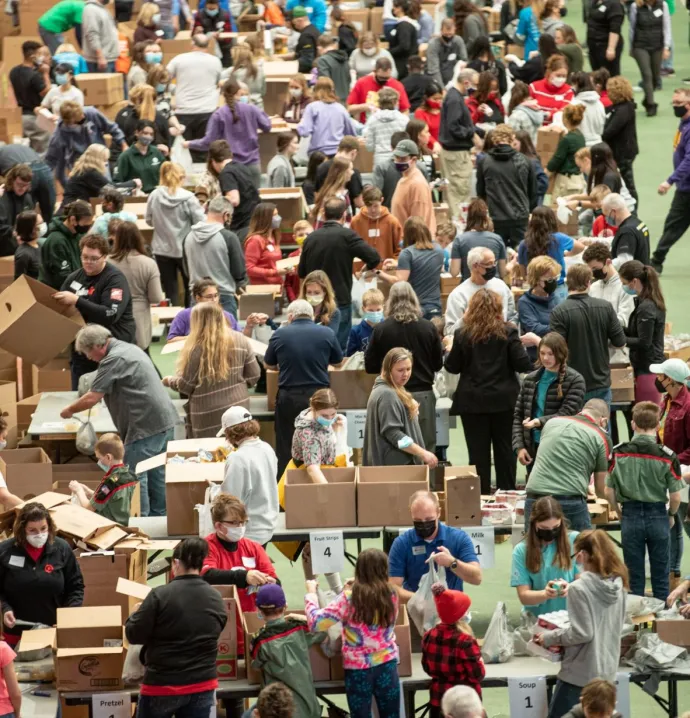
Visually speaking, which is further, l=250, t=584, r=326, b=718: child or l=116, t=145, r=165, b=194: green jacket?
l=116, t=145, r=165, b=194: green jacket

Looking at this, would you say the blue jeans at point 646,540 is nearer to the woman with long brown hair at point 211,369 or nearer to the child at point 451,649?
the child at point 451,649

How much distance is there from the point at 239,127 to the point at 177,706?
25.5ft

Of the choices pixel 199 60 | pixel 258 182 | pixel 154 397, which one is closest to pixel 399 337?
pixel 154 397

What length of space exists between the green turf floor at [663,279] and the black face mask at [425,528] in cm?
116

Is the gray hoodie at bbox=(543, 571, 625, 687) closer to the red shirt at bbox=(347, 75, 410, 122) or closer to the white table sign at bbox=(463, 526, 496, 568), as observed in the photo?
the white table sign at bbox=(463, 526, 496, 568)

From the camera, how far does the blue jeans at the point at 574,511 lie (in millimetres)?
7770

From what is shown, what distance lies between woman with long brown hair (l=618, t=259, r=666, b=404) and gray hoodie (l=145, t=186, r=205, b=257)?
3616 millimetres

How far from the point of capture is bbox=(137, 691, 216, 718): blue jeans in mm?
6410

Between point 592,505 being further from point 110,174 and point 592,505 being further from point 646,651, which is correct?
point 110,174

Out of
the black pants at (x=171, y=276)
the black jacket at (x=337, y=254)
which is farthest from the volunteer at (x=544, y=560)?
the black pants at (x=171, y=276)

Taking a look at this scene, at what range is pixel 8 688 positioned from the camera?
20.8 feet

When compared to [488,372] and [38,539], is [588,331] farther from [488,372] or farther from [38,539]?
[38,539]

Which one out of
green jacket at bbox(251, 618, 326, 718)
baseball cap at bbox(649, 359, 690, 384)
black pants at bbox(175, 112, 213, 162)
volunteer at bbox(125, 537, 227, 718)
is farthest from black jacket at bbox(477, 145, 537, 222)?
volunteer at bbox(125, 537, 227, 718)

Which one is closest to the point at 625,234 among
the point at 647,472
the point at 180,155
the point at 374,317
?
the point at 374,317
